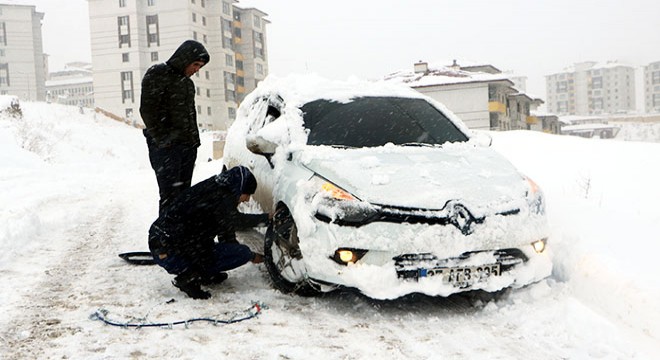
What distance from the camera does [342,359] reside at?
2.92 m

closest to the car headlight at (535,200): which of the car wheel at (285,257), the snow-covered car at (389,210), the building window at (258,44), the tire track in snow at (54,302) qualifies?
the snow-covered car at (389,210)

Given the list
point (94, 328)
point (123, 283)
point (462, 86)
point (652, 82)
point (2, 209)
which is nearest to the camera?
point (94, 328)

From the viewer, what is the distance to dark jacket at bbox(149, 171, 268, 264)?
4.09 m

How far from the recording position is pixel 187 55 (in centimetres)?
466

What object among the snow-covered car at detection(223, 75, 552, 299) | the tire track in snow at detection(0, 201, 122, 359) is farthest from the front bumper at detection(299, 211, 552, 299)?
the tire track in snow at detection(0, 201, 122, 359)

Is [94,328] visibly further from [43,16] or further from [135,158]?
[43,16]

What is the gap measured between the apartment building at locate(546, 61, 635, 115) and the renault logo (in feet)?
569

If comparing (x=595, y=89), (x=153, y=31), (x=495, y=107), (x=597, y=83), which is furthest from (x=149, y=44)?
(x=597, y=83)

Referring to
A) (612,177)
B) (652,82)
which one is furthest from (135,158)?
(652,82)

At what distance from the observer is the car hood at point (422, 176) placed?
3.64m

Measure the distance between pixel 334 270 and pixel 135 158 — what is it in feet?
119

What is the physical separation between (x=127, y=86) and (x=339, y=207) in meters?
72.4

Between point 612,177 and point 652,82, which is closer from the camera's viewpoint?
point 612,177

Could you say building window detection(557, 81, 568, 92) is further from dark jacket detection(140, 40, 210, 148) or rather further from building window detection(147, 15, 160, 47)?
dark jacket detection(140, 40, 210, 148)
